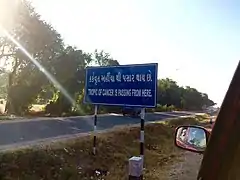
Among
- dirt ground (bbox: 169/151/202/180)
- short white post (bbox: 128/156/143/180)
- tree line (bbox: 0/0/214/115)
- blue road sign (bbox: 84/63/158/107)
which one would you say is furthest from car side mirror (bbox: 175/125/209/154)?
tree line (bbox: 0/0/214/115)

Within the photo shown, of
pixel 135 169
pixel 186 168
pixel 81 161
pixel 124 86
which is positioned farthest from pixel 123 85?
pixel 135 169

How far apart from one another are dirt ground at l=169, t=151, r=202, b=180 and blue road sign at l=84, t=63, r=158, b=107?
2.29m

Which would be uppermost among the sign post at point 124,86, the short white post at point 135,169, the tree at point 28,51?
the tree at point 28,51

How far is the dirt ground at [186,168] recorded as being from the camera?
9.71 m

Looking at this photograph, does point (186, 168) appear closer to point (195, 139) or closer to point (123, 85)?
point (123, 85)

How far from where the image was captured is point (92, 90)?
11000 mm

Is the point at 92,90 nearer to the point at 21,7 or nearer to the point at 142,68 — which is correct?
the point at 142,68

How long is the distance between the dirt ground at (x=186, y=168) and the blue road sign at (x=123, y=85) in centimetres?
229

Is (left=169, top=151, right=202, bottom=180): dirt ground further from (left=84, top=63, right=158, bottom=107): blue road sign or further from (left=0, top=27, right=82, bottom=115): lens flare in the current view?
(left=0, top=27, right=82, bottom=115): lens flare

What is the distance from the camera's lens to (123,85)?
9750mm

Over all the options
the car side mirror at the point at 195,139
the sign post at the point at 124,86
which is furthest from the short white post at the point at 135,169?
the car side mirror at the point at 195,139

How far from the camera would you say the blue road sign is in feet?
29.6

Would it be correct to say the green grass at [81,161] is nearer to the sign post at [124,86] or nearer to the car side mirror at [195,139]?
the sign post at [124,86]

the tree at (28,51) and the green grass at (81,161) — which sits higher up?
the tree at (28,51)
